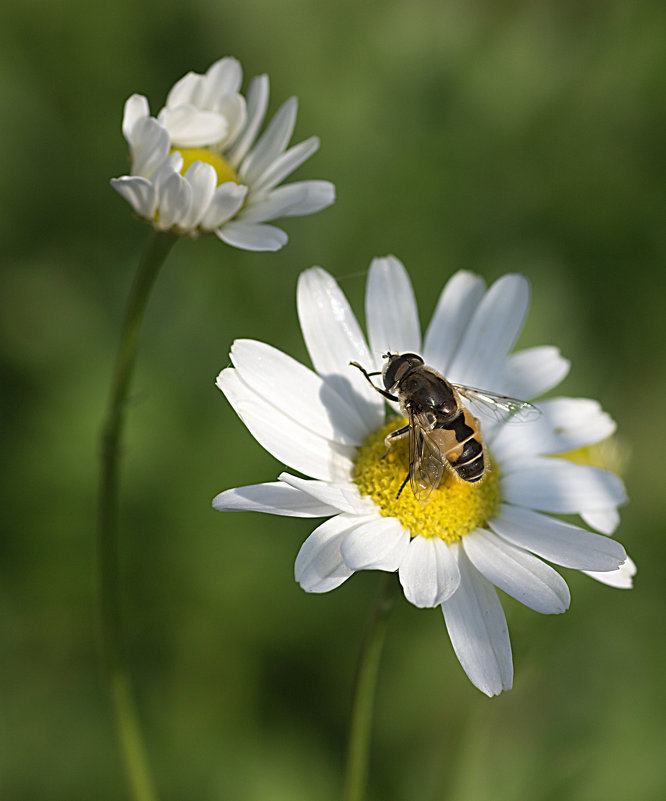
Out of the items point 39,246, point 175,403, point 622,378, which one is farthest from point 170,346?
point 622,378

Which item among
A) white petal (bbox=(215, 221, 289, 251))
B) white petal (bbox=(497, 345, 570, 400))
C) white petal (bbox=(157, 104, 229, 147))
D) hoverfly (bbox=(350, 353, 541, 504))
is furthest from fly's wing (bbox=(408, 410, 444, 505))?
white petal (bbox=(157, 104, 229, 147))

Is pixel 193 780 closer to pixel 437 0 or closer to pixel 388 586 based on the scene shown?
pixel 388 586

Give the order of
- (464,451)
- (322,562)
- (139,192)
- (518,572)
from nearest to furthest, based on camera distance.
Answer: (322,562), (518,572), (139,192), (464,451)

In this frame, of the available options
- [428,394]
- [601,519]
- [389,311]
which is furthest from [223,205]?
[601,519]

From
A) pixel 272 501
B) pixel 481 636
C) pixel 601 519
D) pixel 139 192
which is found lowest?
pixel 481 636

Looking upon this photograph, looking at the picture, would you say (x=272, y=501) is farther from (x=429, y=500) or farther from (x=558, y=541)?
(x=558, y=541)

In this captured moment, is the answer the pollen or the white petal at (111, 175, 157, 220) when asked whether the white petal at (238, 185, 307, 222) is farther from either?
the pollen

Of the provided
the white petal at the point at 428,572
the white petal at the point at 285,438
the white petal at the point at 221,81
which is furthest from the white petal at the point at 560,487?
the white petal at the point at 221,81

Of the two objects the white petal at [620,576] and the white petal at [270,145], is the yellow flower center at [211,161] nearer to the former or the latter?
the white petal at [270,145]
